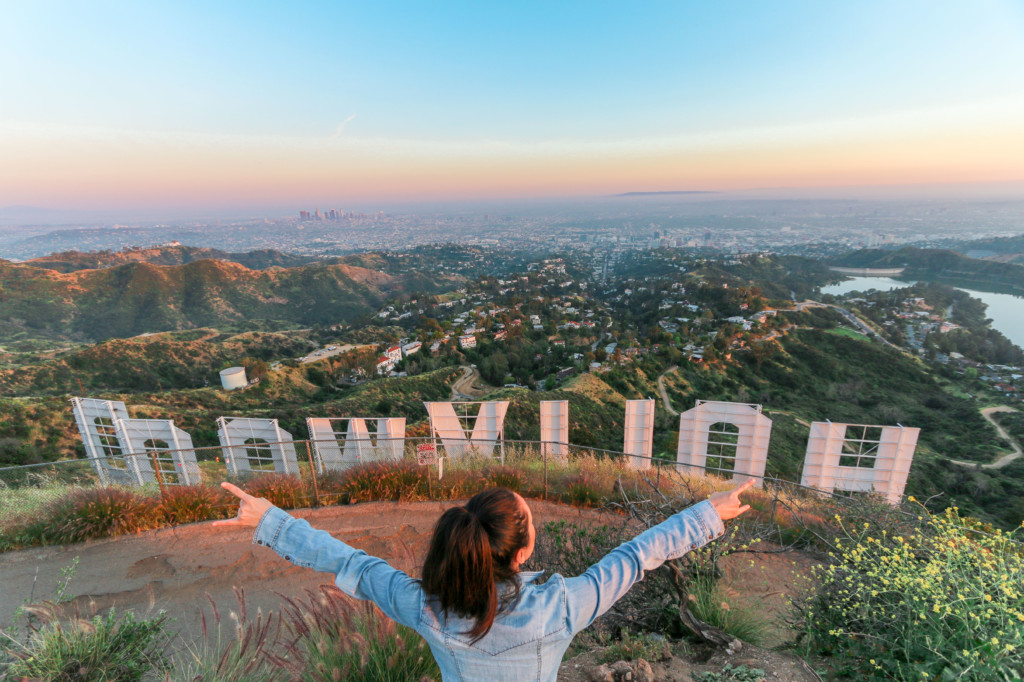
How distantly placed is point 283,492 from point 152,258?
130 m

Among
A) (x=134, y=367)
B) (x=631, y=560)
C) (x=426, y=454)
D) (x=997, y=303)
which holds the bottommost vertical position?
(x=997, y=303)

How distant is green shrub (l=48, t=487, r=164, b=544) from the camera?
469 centimetres

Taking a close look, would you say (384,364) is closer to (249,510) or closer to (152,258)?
(249,510)

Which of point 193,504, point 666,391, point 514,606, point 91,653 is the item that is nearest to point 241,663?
point 91,653

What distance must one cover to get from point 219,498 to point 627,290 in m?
72.6

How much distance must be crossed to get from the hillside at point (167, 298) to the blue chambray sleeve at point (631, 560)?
230ft

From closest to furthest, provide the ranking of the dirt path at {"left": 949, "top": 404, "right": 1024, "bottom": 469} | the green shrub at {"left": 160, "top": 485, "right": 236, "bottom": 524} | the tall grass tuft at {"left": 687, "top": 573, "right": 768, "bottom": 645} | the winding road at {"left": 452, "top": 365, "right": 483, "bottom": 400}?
1. the tall grass tuft at {"left": 687, "top": 573, "right": 768, "bottom": 645}
2. the green shrub at {"left": 160, "top": 485, "right": 236, "bottom": 524}
3. the dirt path at {"left": 949, "top": 404, "right": 1024, "bottom": 469}
4. the winding road at {"left": 452, "top": 365, "right": 483, "bottom": 400}

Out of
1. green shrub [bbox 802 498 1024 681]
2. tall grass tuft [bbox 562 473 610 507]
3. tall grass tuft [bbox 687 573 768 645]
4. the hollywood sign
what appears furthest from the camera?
the hollywood sign

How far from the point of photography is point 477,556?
101cm

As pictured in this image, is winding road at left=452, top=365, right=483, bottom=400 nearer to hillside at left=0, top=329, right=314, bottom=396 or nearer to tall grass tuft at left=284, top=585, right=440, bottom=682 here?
hillside at left=0, top=329, right=314, bottom=396

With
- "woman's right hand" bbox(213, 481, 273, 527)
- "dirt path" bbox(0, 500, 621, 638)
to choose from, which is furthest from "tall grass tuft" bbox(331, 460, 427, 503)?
"woman's right hand" bbox(213, 481, 273, 527)

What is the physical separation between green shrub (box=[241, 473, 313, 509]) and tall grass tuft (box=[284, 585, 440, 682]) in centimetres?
348

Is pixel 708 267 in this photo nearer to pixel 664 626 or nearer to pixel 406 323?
pixel 406 323

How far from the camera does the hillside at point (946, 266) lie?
69375 millimetres
